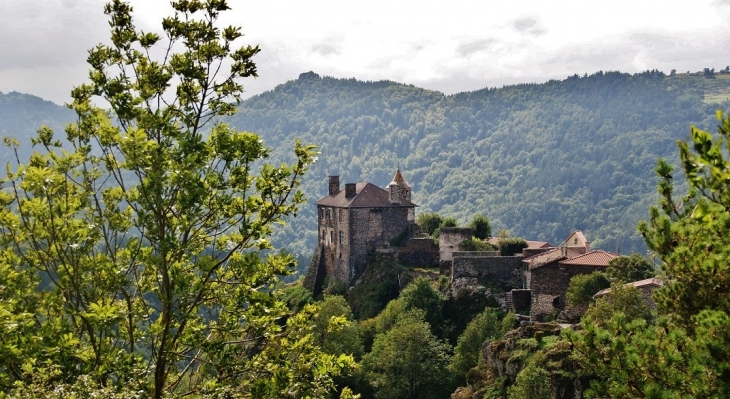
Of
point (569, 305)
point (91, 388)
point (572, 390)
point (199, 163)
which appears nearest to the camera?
point (91, 388)

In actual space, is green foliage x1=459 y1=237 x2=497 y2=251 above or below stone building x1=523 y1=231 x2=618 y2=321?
above

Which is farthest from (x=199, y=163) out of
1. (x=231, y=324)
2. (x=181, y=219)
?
(x=231, y=324)

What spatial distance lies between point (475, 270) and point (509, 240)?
8889 mm

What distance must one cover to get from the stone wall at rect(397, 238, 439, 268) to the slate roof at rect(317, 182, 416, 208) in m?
3.07

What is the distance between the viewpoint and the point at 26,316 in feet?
37.1

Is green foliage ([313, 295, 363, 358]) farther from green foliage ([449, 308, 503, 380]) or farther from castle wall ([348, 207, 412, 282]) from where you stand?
green foliage ([449, 308, 503, 380])

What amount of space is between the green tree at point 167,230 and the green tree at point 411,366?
105ft

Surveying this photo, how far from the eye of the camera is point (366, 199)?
58.3 metres

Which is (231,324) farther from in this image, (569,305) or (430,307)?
(430,307)

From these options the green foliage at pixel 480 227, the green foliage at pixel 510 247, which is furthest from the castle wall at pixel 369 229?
the green foliage at pixel 480 227

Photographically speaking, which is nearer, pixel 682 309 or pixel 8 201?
pixel 8 201

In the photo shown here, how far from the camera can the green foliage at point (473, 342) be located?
43156mm

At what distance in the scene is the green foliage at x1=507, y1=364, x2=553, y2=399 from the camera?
30641 millimetres

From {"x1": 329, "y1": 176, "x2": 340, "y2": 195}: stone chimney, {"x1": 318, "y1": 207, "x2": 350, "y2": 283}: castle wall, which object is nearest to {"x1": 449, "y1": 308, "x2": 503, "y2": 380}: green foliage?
{"x1": 318, "y1": 207, "x2": 350, "y2": 283}: castle wall
